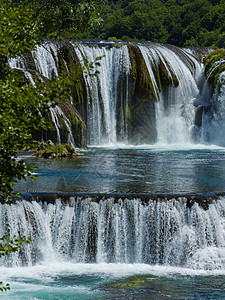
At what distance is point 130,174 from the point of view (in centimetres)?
1986

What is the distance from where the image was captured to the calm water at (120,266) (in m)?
11.7

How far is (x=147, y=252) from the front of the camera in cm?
1494

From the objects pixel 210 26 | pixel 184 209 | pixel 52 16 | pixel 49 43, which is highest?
pixel 210 26

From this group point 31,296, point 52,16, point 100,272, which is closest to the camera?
point 31,296

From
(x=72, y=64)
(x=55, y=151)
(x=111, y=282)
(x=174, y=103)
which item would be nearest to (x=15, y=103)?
(x=111, y=282)

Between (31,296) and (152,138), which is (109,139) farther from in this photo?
(31,296)

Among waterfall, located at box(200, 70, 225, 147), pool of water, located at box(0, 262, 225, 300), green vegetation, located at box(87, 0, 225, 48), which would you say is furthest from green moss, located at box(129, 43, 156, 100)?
green vegetation, located at box(87, 0, 225, 48)

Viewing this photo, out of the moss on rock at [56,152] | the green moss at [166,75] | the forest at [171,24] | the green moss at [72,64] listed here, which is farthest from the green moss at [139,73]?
the forest at [171,24]

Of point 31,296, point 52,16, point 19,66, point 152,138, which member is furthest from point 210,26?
point 31,296

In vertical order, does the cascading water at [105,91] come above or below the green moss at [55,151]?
above

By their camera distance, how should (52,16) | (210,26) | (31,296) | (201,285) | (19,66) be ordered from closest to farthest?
1. (31,296)
2. (201,285)
3. (52,16)
4. (19,66)
5. (210,26)

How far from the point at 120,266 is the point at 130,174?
597cm

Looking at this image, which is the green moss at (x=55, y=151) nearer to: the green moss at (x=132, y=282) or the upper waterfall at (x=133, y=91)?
the upper waterfall at (x=133, y=91)

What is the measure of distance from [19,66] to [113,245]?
19.2 metres
